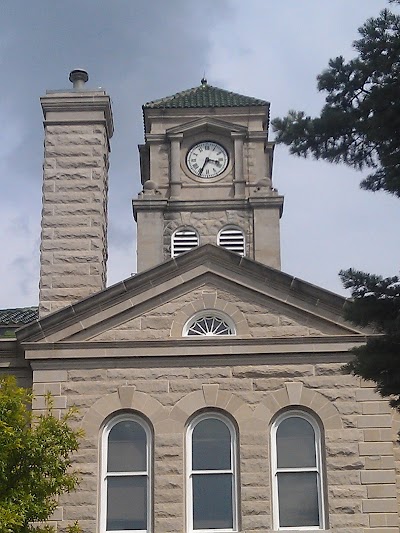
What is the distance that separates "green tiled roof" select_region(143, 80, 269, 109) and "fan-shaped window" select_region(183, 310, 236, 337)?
14573mm

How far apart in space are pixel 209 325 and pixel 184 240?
11.7m

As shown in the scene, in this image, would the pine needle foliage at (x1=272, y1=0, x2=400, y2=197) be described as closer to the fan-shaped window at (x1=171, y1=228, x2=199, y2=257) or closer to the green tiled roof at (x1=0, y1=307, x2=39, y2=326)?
the green tiled roof at (x1=0, y1=307, x2=39, y2=326)

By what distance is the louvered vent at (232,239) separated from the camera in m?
32.0

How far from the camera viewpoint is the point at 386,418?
19906 mm

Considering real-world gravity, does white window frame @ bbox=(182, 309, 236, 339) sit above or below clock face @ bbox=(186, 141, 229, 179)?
below

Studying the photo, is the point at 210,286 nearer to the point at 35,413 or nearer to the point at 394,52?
the point at 35,413

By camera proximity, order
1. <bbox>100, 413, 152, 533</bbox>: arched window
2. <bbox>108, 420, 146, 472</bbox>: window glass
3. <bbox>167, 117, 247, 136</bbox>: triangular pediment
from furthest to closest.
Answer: <bbox>167, 117, 247, 136</bbox>: triangular pediment → <bbox>108, 420, 146, 472</bbox>: window glass → <bbox>100, 413, 152, 533</bbox>: arched window

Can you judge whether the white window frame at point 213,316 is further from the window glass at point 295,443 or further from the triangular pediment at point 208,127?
the triangular pediment at point 208,127

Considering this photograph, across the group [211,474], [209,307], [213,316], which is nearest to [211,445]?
[211,474]

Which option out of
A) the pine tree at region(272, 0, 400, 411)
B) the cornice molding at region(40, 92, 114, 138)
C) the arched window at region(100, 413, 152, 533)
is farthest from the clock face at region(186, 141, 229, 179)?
the pine tree at region(272, 0, 400, 411)

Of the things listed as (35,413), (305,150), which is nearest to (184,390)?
(35,413)

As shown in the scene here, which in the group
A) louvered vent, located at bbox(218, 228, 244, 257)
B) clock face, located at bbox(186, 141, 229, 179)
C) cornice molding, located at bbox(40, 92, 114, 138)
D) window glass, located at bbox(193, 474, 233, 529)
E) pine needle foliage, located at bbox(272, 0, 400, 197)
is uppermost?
clock face, located at bbox(186, 141, 229, 179)

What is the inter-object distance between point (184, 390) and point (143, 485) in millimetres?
1830

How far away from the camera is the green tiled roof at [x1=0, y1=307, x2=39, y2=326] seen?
86.6ft
